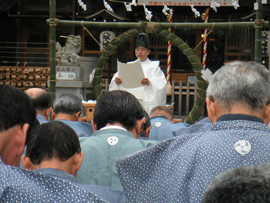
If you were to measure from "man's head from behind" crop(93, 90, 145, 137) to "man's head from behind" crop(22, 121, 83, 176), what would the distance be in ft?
2.63

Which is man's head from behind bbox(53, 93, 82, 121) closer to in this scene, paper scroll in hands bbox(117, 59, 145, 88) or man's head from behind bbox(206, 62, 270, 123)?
man's head from behind bbox(206, 62, 270, 123)

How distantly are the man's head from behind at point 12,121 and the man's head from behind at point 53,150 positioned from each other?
0.67ft

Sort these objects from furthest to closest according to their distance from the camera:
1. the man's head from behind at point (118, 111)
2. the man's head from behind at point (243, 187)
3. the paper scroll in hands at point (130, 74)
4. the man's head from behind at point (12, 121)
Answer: the paper scroll in hands at point (130, 74), the man's head from behind at point (118, 111), the man's head from behind at point (12, 121), the man's head from behind at point (243, 187)

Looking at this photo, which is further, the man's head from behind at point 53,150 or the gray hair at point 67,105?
the gray hair at point 67,105

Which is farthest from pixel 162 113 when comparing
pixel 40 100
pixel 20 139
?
pixel 20 139

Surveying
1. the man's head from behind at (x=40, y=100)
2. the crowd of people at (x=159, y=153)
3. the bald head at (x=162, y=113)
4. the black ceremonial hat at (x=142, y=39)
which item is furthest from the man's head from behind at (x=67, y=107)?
the black ceremonial hat at (x=142, y=39)


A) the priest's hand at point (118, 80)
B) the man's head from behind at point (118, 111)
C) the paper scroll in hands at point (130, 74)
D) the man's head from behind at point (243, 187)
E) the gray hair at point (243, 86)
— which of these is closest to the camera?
the man's head from behind at point (243, 187)

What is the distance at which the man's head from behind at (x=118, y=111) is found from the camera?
112 inches

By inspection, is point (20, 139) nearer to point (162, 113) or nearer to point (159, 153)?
point (159, 153)

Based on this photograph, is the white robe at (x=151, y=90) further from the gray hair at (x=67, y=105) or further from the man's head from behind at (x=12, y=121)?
the man's head from behind at (x=12, y=121)

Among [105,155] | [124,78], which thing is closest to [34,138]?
[105,155]

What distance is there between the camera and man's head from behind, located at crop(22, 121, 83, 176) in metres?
1.93

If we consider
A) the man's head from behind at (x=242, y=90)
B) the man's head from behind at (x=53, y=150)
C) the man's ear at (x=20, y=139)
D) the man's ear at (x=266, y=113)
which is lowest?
the man's head from behind at (x=53, y=150)

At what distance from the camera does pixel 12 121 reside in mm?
1655
